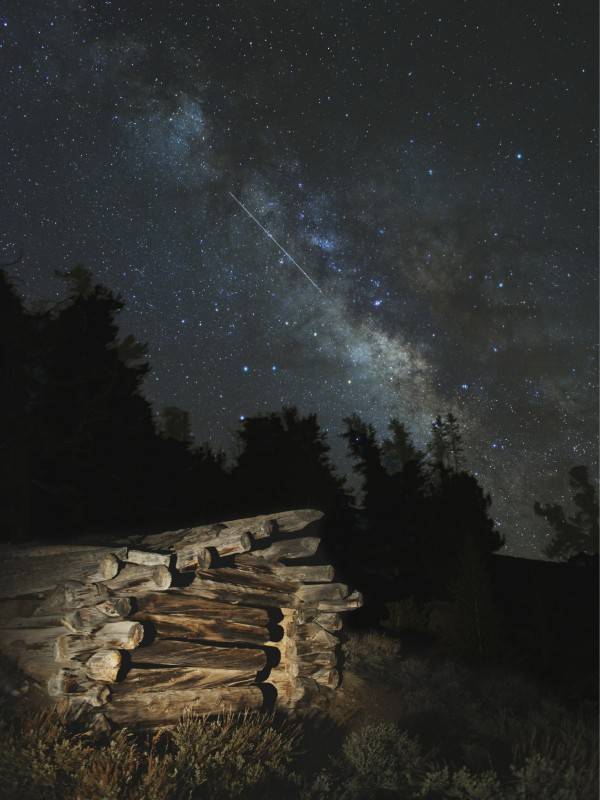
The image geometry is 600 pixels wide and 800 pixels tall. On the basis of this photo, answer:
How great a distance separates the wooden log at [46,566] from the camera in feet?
28.4

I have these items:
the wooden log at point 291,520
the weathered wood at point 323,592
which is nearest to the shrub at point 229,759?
the weathered wood at point 323,592

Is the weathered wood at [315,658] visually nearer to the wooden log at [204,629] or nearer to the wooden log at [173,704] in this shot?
the wooden log at [204,629]

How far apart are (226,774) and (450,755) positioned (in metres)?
4.37

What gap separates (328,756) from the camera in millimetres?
8445

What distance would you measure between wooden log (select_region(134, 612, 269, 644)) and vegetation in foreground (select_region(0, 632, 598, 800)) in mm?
1117

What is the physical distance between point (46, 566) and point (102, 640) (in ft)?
6.05

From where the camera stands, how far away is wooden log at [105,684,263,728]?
8.07 m

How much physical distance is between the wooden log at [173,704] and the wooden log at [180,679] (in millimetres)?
63

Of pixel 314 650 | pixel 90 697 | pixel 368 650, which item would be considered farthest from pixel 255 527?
pixel 368 650

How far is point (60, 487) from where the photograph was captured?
15.1m

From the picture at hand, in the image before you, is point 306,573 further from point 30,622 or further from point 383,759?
point 30,622

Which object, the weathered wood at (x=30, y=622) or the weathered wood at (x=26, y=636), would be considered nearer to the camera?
the weathered wood at (x=26, y=636)

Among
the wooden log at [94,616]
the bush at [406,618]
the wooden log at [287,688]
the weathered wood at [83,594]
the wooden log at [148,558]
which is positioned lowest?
the bush at [406,618]

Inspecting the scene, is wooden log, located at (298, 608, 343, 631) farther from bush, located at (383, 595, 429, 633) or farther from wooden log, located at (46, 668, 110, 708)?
bush, located at (383, 595, 429, 633)
